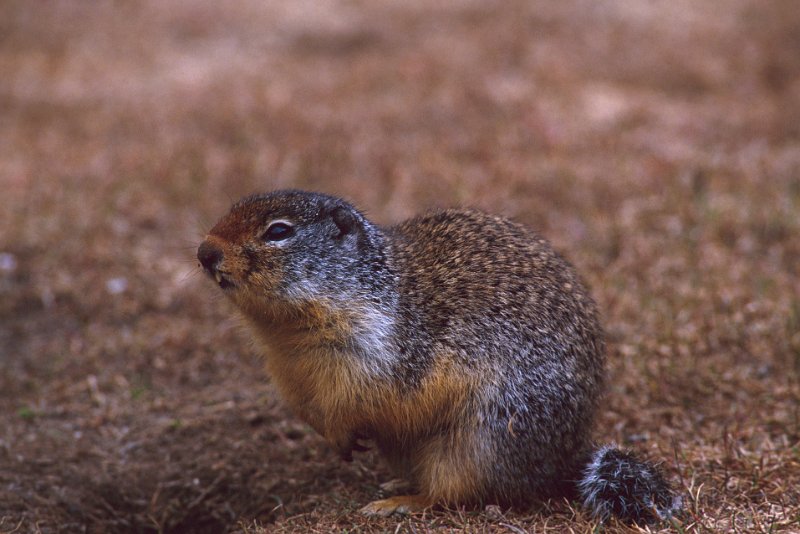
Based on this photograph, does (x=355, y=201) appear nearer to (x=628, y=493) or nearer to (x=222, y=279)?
(x=222, y=279)

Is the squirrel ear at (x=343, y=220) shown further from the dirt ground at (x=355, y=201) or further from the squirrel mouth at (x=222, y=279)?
the dirt ground at (x=355, y=201)

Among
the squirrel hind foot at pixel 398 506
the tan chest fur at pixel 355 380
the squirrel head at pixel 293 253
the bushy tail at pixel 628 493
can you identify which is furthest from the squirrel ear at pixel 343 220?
the bushy tail at pixel 628 493

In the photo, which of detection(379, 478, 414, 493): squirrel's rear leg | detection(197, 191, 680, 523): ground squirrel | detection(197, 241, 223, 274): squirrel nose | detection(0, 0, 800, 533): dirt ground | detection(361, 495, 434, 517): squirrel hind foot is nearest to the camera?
detection(197, 241, 223, 274): squirrel nose

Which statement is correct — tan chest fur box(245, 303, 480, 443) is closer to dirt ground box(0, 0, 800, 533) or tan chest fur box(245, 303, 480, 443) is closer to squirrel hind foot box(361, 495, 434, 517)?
squirrel hind foot box(361, 495, 434, 517)

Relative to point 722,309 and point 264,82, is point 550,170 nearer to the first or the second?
point 722,309

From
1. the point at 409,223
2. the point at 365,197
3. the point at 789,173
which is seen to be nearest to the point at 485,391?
the point at 409,223

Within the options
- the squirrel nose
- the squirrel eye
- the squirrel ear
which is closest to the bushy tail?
the squirrel ear
